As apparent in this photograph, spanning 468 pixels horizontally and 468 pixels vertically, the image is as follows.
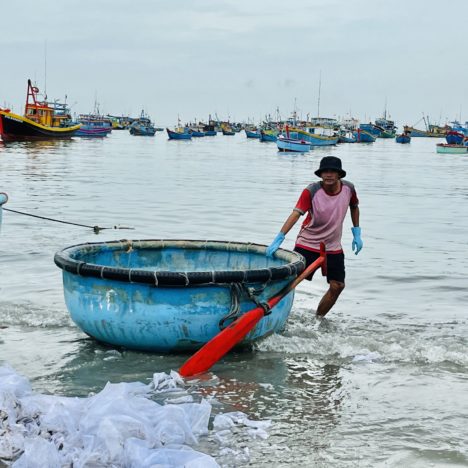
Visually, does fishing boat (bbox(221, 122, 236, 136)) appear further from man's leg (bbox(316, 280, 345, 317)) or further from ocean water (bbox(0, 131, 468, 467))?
man's leg (bbox(316, 280, 345, 317))

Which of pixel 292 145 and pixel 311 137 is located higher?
pixel 311 137

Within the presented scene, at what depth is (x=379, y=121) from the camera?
148m

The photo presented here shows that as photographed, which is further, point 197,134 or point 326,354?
point 197,134

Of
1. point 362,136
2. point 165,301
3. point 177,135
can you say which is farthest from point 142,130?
point 165,301

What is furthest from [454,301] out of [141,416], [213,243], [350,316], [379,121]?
[379,121]

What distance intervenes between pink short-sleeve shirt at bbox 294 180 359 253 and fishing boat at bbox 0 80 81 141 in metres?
51.7

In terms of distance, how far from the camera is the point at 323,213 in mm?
7031

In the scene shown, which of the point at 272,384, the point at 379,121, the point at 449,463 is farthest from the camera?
the point at 379,121

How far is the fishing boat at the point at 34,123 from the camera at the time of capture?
58.1 m

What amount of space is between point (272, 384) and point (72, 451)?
1899 mm

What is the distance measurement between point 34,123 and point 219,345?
186 feet

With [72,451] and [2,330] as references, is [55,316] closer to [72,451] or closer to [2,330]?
[2,330]

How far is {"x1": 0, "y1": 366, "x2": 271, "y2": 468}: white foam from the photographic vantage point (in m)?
3.95

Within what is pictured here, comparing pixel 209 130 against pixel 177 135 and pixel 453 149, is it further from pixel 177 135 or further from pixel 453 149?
pixel 453 149
